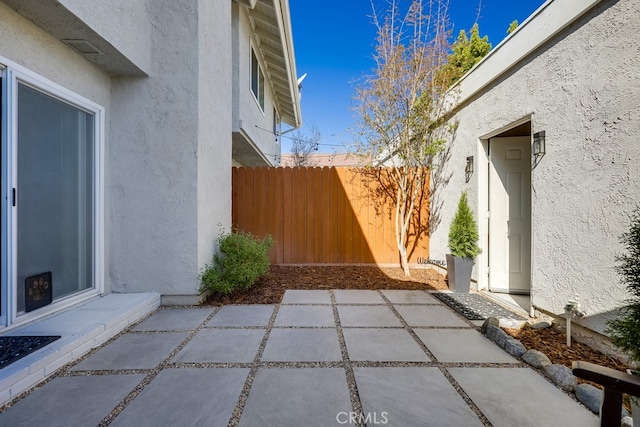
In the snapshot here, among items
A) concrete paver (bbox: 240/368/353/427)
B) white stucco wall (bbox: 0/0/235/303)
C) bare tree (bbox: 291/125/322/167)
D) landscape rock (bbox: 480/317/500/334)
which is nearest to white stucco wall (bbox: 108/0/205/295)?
white stucco wall (bbox: 0/0/235/303)

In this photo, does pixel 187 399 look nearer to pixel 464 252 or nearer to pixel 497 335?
pixel 497 335

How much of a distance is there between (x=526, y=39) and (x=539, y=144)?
1321mm

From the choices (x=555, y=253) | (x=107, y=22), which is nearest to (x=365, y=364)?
(x=555, y=253)

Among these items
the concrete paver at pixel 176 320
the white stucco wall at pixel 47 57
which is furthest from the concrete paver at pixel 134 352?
the white stucco wall at pixel 47 57

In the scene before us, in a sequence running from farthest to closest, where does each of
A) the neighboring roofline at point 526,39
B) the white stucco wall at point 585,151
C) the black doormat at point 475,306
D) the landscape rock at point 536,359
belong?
the black doormat at point 475,306 → the neighboring roofline at point 526,39 → the white stucco wall at point 585,151 → the landscape rock at point 536,359

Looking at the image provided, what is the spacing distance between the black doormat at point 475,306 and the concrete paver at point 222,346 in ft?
Answer: 8.37

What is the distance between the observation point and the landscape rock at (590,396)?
1887 millimetres

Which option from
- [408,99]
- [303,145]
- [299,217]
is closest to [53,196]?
[299,217]

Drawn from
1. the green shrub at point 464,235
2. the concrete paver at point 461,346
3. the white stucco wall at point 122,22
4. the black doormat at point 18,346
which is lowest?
the concrete paver at point 461,346

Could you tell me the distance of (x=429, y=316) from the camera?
11.7ft

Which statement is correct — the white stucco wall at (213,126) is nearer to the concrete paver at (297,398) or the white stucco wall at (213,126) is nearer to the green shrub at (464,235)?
the concrete paver at (297,398)

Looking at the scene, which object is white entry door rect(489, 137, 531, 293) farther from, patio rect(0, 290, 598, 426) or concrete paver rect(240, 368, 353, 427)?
concrete paver rect(240, 368, 353, 427)

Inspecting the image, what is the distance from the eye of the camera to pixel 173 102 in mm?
3799

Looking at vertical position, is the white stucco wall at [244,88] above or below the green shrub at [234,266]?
above
